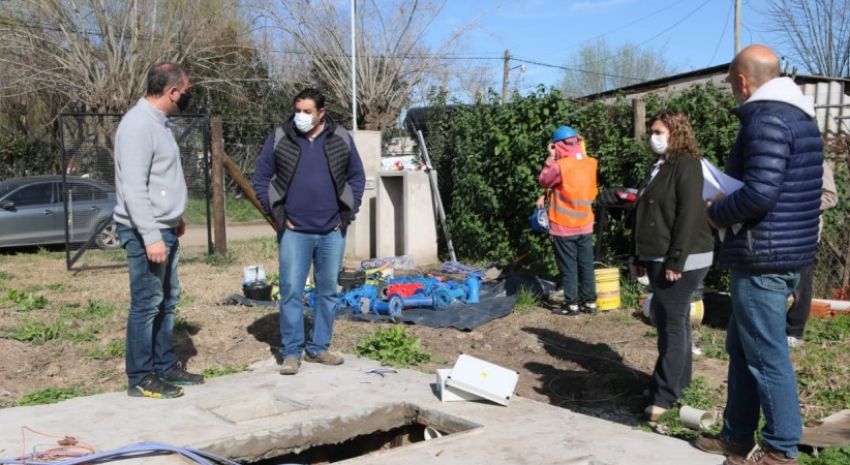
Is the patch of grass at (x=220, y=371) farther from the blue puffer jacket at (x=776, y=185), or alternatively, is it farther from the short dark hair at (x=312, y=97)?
the blue puffer jacket at (x=776, y=185)

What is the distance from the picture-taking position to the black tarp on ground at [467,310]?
8305 millimetres

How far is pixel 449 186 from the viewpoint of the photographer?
1340 cm

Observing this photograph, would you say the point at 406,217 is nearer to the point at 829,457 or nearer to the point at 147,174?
the point at 147,174

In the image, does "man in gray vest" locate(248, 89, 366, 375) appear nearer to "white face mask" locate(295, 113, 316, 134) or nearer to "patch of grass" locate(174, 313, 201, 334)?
"white face mask" locate(295, 113, 316, 134)

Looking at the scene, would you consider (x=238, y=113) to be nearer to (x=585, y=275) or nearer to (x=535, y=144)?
(x=535, y=144)

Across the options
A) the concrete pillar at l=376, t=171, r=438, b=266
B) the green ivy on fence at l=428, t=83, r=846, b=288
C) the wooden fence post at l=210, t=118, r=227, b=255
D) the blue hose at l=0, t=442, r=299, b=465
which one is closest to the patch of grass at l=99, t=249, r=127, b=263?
the wooden fence post at l=210, t=118, r=227, b=255

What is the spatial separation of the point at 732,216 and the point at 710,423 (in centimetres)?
150

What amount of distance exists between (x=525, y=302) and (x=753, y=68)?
5.56 meters

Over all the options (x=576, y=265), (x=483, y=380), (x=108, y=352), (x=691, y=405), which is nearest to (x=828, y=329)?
(x=576, y=265)

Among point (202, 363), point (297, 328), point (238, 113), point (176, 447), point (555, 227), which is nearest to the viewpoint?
point (176, 447)

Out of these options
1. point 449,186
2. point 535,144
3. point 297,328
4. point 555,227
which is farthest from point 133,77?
point 297,328

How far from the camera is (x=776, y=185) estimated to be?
12.0 ft

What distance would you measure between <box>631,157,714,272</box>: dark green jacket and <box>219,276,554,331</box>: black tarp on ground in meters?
3.27

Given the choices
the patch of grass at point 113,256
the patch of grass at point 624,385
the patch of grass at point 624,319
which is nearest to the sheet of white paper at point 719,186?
the patch of grass at point 624,385
